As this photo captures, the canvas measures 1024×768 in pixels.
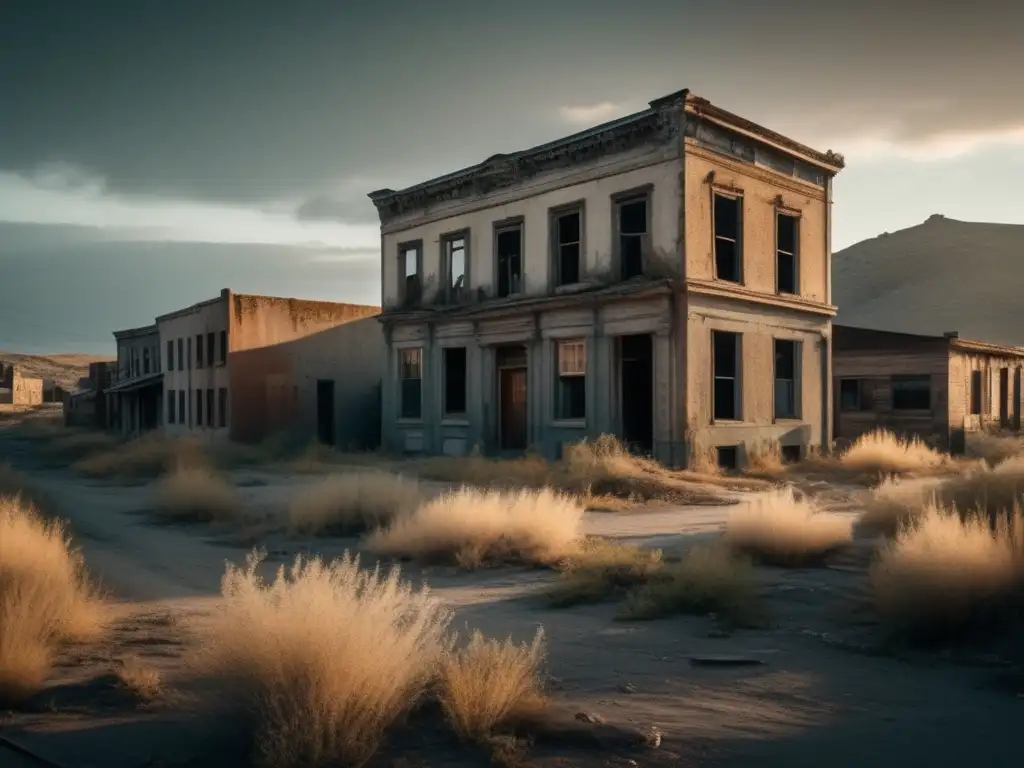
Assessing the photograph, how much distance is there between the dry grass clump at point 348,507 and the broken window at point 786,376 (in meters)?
13.7

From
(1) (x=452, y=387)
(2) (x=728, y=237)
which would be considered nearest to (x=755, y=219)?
(2) (x=728, y=237)

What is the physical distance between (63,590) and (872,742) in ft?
19.8

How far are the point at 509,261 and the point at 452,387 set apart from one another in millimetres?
4583

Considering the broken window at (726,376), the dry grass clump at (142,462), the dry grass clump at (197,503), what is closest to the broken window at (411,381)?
the dry grass clump at (142,462)

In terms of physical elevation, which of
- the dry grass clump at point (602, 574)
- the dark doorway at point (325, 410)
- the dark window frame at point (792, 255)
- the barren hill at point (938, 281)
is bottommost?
the dry grass clump at point (602, 574)

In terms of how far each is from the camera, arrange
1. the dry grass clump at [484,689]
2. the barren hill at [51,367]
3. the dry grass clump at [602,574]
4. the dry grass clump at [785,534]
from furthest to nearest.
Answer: the barren hill at [51,367] → the dry grass clump at [785,534] → the dry grass clump at [602,574] → the dry grass clump at [484,689]

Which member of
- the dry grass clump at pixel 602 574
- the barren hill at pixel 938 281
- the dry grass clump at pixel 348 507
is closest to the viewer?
the dry grass clump at pixel 602 574

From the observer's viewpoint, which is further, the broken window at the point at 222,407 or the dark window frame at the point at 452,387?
the broken window at the point at 222,407

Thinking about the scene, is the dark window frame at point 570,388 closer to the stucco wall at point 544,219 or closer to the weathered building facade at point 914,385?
the stucco wall at point 544,219

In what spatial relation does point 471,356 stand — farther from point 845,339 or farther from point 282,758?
point 282,758

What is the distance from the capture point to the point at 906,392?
91.5 feet

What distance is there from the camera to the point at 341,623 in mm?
4500

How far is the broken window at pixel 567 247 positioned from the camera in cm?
2322

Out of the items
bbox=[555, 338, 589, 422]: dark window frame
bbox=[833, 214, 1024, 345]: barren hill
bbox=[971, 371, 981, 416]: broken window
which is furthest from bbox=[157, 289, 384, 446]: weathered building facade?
bbox=[833, 214, 1024, 345]: barren hill
